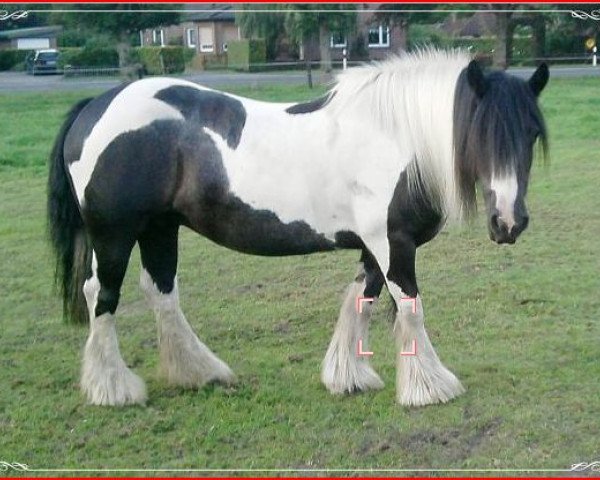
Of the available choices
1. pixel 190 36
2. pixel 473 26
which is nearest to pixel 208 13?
pixel 190 36

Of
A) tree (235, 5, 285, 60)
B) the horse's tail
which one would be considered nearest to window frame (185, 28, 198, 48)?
tree (235, 5, 285, 60)

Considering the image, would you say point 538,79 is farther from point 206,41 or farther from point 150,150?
point 206,41

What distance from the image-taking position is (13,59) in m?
11.8

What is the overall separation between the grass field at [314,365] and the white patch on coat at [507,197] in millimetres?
465

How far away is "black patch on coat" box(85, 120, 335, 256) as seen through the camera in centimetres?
407

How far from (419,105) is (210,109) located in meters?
1.07

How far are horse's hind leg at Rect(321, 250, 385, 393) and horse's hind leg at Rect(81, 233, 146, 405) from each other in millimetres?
1034

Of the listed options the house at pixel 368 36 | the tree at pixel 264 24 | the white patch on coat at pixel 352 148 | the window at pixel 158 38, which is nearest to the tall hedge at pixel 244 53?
the tree at pixel 264 24

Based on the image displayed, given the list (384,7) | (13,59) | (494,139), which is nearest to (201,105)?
(494,139)

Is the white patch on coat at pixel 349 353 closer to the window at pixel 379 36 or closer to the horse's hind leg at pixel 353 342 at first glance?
the horse's hind leg at pixel 353 342

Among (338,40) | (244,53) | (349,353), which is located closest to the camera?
(349,353)

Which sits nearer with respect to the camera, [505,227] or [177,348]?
[505,227]

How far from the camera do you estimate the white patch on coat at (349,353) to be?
4379 millimetres

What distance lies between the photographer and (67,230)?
452 centimetres
